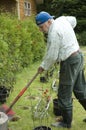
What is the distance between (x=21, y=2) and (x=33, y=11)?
8.30ft

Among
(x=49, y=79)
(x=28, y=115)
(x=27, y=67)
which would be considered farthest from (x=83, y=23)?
(x=28, y=115)

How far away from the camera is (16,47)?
10203 mm

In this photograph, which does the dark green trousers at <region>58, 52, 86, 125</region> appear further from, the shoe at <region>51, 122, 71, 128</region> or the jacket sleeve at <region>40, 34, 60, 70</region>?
the jacket sleeve at <region>40, 34, 60, 70</region>

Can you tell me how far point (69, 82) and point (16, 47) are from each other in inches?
199

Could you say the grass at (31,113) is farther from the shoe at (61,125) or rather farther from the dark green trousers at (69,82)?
the dark green trousers at (69,82)

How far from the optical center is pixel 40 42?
12.8 m

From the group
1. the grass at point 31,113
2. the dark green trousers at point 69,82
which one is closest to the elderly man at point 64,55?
the dark green trousers at point 69,82

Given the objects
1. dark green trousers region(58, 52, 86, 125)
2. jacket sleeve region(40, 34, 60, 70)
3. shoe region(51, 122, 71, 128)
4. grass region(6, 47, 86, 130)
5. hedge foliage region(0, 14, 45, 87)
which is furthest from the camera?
hedge foliage region(0, 14, 45, 87)

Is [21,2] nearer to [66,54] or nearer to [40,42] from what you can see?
[40,42]

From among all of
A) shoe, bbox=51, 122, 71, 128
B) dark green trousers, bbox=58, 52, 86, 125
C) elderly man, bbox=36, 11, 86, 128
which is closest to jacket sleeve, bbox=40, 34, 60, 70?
elderly man, bbox=36, 11, 86, 128

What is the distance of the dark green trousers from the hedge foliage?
7.96ft

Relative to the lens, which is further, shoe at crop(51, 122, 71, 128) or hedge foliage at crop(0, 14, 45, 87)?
hedge foliage at crop(0, 14, 45, 87)

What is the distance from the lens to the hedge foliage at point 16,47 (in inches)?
315

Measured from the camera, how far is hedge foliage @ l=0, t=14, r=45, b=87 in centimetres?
800
